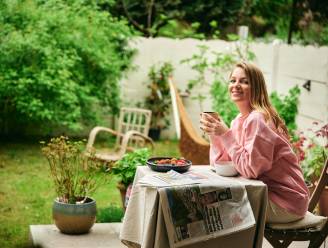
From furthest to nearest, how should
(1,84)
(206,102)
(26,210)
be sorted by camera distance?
(206,102) < (1,84) < (26,210)

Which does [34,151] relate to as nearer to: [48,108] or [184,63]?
[48,108]

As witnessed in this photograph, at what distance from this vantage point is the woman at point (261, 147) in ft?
11.2

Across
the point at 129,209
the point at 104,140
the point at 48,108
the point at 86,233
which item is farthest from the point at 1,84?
the point at 129,209

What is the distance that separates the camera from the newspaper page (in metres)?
3.08

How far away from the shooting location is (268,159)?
3408mm

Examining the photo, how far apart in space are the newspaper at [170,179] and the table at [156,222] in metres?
0.04

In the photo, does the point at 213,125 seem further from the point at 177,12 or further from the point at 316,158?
the point at 177,12

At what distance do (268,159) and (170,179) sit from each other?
1.82 ft

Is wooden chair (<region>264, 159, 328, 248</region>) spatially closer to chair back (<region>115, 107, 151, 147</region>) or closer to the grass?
the grass

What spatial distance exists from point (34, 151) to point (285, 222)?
5720mm

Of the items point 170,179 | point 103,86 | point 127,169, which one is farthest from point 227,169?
point 103,86

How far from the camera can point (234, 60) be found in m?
9.52

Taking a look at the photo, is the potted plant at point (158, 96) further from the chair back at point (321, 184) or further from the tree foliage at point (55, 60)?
the chair back at point (321, 184)

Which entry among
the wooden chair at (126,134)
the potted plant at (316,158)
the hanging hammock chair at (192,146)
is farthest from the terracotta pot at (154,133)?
the potted plant at (316,158)
